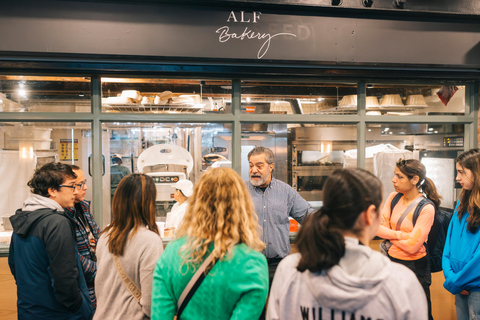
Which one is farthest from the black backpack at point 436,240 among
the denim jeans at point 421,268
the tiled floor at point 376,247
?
the tiled floor at point 376,247

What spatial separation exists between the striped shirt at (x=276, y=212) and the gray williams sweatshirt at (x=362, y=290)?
5.77ft

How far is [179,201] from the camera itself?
3.78m

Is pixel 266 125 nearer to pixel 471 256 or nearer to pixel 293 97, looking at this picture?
pixel 293 97

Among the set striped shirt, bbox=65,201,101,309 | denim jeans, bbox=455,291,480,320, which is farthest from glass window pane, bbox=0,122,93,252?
denim jeans, bbox=455,291,480,320

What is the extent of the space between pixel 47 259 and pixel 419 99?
381 cm

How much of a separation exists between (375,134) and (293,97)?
1103mm

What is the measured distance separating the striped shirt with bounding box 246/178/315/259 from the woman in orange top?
0.73 m

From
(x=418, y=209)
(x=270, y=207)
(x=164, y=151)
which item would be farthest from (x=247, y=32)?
(x=418, y=209)

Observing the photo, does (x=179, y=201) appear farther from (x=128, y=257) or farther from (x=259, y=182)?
(x=128, y=257)

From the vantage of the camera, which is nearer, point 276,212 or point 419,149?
point 276,212

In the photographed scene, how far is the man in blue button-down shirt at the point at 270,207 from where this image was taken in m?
2.99

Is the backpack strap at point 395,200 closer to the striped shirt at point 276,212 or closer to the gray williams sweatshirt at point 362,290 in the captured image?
the striped shirt at point 276,212

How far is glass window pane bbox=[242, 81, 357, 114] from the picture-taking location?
A: 3.68 meters

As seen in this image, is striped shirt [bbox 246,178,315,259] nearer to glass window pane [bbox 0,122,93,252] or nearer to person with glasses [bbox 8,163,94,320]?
person with glasses [bbox 8,163,94,320]
